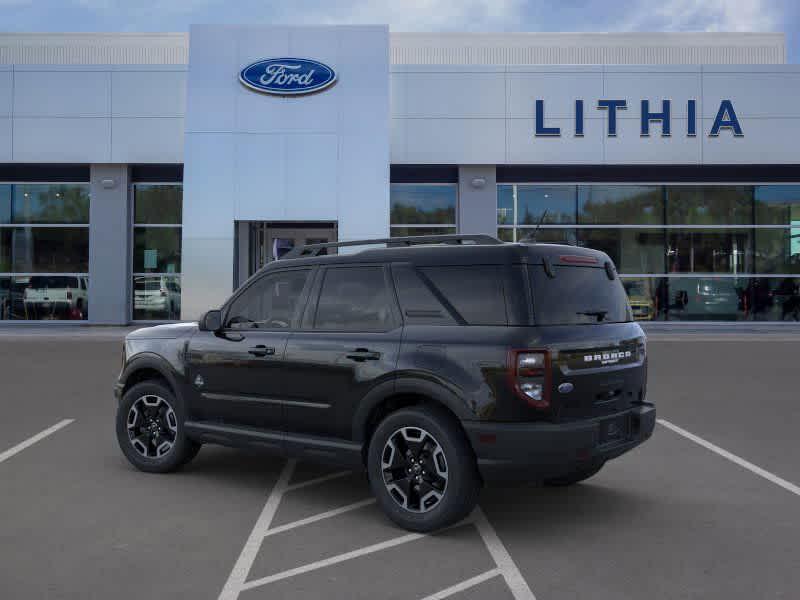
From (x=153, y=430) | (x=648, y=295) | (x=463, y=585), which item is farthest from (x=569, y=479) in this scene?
(x=648, y=295)

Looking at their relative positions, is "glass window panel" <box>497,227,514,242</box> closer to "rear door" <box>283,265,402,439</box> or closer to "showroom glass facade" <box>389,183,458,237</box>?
"showroom glass facade" <box>389,183,458,237</box>

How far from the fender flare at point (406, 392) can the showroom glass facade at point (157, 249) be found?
19926mm

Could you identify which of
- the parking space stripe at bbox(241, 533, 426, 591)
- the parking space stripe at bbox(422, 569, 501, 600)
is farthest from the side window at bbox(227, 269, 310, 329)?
the parking space stripe at bbox(422, 569, 501, 600)

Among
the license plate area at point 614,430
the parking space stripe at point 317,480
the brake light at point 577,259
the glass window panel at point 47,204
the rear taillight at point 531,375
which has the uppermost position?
the glass window panel at point 47,204

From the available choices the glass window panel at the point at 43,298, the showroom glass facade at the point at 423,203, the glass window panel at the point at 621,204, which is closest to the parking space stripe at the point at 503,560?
the showroom glass facade at the point at 423,203

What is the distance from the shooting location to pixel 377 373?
17.2ft

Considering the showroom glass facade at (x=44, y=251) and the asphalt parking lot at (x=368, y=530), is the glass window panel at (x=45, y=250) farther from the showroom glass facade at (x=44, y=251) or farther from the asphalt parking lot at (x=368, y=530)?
the asphalt parking lot at (x=368, y=530)

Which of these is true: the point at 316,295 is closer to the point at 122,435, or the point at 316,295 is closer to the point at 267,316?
the point at 267,316

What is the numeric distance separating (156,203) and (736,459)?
803 inches

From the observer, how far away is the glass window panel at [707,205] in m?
24.5

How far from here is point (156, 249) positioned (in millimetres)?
24250

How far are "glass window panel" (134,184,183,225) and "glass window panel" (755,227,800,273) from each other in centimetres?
1722

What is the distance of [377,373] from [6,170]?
2270 cm

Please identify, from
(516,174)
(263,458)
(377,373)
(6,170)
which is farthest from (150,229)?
(377,373)
